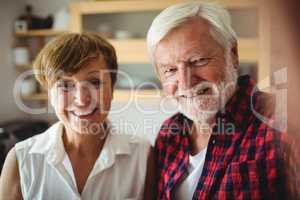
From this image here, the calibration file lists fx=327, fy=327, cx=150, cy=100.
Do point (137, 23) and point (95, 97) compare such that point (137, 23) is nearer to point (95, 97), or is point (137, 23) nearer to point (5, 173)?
point (95, 97)

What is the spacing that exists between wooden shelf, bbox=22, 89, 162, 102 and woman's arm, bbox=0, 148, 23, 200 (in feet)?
0.33

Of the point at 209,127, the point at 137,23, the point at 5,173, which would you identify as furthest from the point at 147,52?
the point at 5,173

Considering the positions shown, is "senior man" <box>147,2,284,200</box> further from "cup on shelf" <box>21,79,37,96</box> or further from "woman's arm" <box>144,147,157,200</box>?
"cup on shelf" <box>21,79,37,96</box>

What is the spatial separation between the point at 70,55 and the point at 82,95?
0.06m

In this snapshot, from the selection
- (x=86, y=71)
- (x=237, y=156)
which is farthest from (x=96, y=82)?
(x=237, y=156)

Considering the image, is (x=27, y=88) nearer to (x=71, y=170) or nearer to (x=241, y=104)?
(x=71, y=170)

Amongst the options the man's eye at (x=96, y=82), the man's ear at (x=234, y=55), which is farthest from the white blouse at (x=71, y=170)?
the man's ear at (x=234, y=55)

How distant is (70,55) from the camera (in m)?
0.49

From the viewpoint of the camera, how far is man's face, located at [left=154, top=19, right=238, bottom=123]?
0.46 m

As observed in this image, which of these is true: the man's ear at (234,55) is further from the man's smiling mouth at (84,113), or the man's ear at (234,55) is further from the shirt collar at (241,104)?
the man's smiling mouth at (84,113)

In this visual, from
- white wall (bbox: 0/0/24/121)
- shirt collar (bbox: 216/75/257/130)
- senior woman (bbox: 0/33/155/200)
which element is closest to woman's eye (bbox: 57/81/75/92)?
senior woman (bbox: 0/33/155/200)

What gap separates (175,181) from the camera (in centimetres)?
53

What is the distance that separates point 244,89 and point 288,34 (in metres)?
0.11

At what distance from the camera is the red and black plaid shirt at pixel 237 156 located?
44 centimetres
